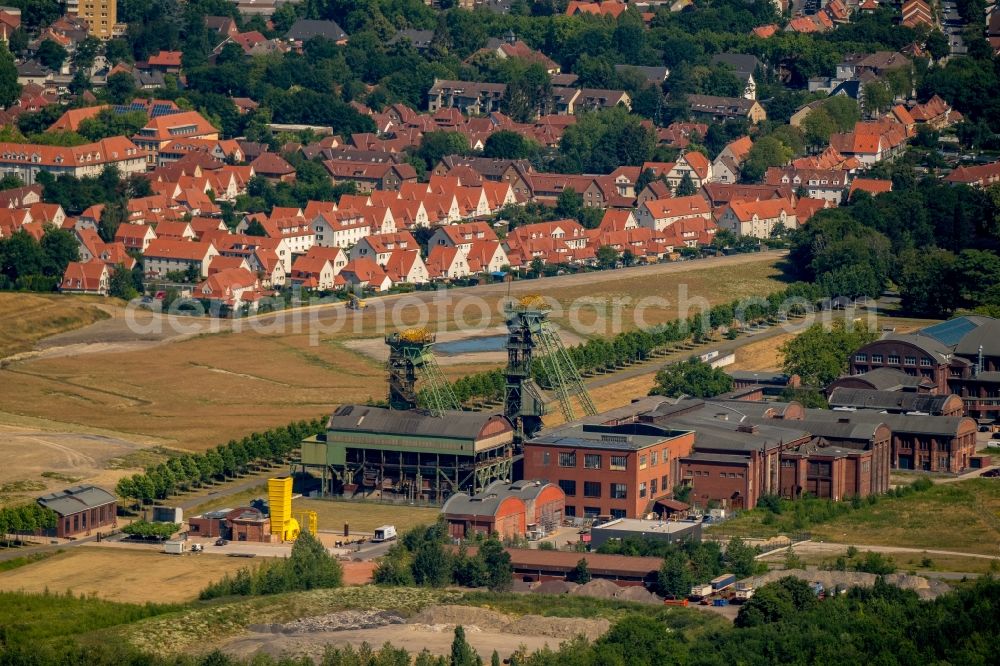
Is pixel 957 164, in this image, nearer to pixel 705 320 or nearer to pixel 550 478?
pixel 705 320

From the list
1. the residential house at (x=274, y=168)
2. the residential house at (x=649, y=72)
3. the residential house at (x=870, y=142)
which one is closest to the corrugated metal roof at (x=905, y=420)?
the residential house at (x=274, y=168)

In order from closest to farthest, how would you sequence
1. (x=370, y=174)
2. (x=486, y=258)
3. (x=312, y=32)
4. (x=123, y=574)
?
(x=123, y=574) < (x=486, y=258) < (x=370, y=174) < (x=312, y=32)

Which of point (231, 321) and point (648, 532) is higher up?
point (231, 321)

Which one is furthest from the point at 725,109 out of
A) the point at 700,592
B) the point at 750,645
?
the point at 750,645

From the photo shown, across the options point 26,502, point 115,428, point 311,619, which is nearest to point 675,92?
point 115,428

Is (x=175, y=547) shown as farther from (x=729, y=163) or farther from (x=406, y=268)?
(x=729, y=163)

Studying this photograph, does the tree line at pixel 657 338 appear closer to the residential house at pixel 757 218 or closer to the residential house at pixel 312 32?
the residential house at pixel 757 218
